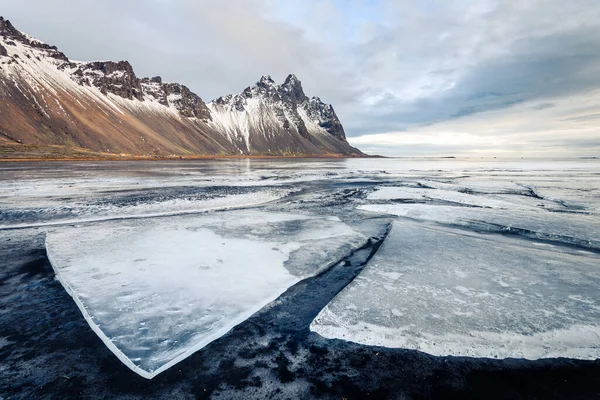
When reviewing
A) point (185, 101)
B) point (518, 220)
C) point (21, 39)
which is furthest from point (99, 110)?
point (518, 220)

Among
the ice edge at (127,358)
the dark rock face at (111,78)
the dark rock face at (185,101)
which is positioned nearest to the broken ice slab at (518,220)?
the ice edge at (127,358)

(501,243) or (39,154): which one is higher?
(501,243)

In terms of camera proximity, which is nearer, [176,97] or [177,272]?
[177,272]

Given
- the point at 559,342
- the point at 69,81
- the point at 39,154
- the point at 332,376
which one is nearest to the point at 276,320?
the point at 332,376

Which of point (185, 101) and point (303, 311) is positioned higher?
point (185, 101)

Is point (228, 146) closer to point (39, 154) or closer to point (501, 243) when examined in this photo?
point (39, 154)

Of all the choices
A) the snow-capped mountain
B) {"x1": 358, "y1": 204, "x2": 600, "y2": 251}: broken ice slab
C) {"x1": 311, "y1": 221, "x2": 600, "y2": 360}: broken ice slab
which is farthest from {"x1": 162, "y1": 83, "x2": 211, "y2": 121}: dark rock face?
{"x1": 311, "y1": 221, "x2": 600, "y2": 360}: broken ice slab

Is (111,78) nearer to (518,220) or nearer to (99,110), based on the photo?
(99,110)
